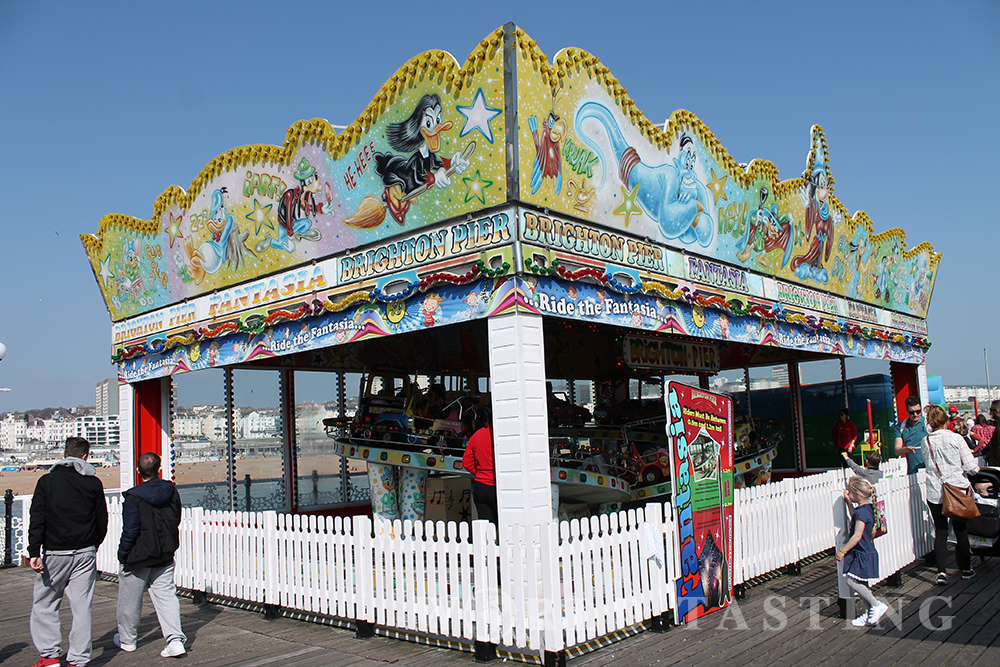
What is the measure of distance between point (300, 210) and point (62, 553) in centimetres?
414

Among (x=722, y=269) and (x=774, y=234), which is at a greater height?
(x=774, y=234)

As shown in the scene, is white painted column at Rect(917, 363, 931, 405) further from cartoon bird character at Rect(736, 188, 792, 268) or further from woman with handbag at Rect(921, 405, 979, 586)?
woman with handbag at Rect(921, 405, 979, 586)

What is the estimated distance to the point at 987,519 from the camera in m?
7.66

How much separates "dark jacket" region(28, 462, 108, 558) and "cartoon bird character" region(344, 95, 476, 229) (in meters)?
3.47

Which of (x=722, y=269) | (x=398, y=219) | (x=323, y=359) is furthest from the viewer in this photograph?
(x=323, y=359)

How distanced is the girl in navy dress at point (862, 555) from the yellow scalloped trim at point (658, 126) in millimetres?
3952

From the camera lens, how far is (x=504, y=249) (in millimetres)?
6117

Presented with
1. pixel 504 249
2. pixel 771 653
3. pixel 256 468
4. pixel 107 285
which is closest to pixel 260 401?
pixel 256 468

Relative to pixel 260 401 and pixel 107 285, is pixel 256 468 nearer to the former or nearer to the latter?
pixel 260 401

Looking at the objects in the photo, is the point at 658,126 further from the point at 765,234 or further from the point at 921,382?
the point at 921,382

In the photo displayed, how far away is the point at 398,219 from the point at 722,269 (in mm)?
4217

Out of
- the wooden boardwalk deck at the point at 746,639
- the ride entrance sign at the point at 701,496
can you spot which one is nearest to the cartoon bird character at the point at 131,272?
the wooden boardwalk deck at the point at 746,639

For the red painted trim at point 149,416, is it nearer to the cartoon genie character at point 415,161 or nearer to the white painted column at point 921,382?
the cartoon genie character at point 415,161

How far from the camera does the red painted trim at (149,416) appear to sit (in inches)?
439
